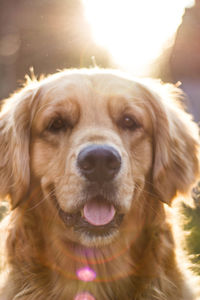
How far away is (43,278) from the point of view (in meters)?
3.21

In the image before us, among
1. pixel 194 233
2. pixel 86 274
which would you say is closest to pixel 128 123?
pixel 86 274

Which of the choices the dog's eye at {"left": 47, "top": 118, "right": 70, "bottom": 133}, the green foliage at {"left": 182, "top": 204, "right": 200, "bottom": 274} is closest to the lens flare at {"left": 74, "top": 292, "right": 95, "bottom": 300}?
the dog's eye at {"left": 47, "top": 118, "right": 70, "bottom": 133}

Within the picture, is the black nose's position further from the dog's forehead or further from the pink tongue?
the dog's forehead

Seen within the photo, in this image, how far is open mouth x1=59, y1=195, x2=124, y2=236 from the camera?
3.07 m

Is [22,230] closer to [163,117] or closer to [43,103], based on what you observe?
[43,103]

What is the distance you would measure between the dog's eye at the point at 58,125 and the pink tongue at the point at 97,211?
0.71 m

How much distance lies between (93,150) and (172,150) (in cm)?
97

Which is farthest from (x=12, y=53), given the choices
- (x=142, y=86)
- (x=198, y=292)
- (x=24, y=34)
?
(x=198, y=292)

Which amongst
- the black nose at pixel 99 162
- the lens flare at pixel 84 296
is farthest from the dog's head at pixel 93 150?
the lens flare at pixel 84 296

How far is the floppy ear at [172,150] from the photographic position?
3514 millimetres

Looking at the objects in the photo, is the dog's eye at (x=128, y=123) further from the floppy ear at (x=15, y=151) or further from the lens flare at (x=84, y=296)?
the lens flare at (x=84, y=296)

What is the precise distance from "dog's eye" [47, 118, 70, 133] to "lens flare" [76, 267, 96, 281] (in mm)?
1182

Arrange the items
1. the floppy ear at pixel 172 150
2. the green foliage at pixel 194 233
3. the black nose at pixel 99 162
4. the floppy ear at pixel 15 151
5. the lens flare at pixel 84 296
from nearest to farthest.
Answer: the black nose at pixel 99 162 → the lens flare at pixel 84 296 → the floppy ear at pixel 15 151 → the floppy ear at pixel 172 150 → the green foliage at pixel 194 233

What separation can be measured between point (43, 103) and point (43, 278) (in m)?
1.46
